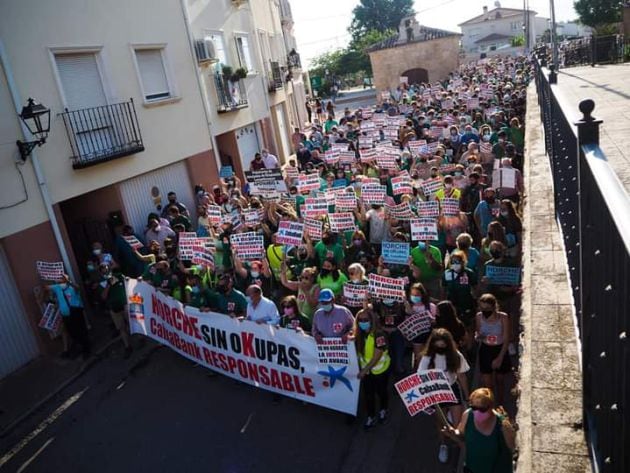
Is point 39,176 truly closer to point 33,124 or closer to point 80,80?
point 33,124

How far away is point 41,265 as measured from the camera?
31.6 ft

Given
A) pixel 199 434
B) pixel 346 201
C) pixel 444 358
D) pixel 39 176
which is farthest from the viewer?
pixel 346 201

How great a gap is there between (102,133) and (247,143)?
9.67 meters

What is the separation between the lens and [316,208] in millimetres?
10359

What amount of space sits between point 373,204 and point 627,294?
28.8 ft

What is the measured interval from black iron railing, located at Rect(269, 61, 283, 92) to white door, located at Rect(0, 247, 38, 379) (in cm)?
1673

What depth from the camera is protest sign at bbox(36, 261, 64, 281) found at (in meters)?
9.52

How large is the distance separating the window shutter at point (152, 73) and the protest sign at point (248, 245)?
6.33 metres

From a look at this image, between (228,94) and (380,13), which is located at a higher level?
(380,13)

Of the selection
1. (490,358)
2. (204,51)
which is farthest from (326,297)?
(204,51)

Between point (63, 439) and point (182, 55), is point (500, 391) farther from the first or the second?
point (182, 55)

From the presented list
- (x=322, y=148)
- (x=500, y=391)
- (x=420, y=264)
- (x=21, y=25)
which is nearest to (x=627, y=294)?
(x=500, y=391)

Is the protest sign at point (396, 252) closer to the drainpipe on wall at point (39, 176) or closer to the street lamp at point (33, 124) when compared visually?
the drainpipe on wall at point (39, 176)

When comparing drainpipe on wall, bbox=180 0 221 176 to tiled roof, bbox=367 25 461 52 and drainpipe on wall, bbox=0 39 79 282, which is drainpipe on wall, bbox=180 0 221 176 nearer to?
drainpipe on wall, bbox=0 39 79 282
